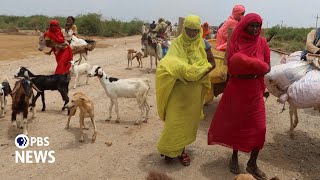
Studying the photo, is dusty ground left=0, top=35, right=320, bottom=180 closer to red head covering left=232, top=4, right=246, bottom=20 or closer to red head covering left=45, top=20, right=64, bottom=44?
red head covering left=45, top=20, right=64, bottom=44

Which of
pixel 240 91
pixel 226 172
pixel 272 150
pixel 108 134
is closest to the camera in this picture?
pixel 240 91

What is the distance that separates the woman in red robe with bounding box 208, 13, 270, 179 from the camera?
15.3ft

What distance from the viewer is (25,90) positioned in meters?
6.35

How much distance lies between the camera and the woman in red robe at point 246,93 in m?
4.68

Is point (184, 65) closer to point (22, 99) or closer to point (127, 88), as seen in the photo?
point (127, 88)

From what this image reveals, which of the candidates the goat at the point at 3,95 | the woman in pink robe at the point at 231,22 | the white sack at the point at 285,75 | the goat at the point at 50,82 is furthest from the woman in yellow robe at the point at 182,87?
the goat at the point at 3,95

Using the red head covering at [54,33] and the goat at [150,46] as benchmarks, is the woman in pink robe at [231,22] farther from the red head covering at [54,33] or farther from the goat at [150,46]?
the goat at [150,46]

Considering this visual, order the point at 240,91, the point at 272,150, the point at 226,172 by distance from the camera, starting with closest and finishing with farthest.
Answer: the point at 240,91, the point at 226,172, the point at 272,150

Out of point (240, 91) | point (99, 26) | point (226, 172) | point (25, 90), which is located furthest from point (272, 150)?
point (99, 26)

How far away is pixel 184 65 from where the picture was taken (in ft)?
15.8

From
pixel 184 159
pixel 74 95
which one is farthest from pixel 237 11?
pixel 74 95

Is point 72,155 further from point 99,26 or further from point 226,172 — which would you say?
point 99,26

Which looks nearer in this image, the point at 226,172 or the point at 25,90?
the point at 226,172

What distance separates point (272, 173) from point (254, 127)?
3.19 feet
